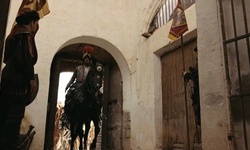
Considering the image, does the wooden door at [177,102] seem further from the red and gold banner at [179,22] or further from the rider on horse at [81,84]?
the rider on horse at [81,84]

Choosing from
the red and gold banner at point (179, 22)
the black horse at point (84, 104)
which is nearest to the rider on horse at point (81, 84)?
the black horse at point (84, 104)

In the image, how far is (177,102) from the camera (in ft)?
14.7

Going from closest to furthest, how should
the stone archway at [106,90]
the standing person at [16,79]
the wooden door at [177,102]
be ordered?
the standing person at [16,79], the wooden door at [177,102], the stone archway at [106,90]

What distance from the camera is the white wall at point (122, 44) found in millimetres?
4859

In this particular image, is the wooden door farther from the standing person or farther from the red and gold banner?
the standing person

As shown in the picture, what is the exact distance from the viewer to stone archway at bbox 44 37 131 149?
6.54 meters

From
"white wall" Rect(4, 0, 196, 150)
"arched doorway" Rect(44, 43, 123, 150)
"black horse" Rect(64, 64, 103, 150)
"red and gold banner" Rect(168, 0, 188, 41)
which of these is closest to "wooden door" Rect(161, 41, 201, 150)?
"white wall" Rect(4, 0, 196, 150)

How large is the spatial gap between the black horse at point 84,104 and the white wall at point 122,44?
59 centimetres

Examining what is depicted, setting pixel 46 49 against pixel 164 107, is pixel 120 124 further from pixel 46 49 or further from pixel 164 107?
pixel 46 49

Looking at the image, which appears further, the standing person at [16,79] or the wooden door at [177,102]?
the wooden door at [177,102]

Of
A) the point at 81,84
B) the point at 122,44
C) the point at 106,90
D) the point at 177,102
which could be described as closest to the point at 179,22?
the point at 177,102

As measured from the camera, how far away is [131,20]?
6.36 metres

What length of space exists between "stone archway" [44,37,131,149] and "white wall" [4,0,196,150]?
39cm

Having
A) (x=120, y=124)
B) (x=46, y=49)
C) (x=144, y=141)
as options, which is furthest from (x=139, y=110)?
(x=46, y=49)
